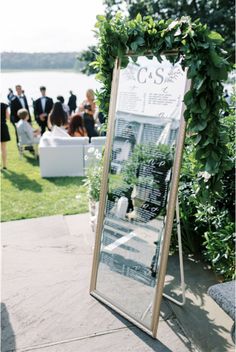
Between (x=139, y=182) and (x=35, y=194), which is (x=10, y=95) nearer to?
(x=35, y=194)

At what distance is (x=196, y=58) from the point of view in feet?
6.18

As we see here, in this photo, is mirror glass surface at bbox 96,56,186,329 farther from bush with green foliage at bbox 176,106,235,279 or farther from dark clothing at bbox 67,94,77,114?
dark clothing at bbox 67,94,77,114

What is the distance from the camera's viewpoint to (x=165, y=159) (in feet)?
8.04

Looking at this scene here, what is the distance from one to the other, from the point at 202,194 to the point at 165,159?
1.26ft

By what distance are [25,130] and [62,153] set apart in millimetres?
1445

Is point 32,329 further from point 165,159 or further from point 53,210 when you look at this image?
point 53,210

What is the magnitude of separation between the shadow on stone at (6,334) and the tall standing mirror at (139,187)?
75cm

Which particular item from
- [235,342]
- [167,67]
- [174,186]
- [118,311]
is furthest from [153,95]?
[235,342]

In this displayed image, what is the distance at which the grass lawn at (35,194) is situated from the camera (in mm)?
4691

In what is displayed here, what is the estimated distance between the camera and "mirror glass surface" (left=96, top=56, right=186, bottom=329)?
2.40 metres

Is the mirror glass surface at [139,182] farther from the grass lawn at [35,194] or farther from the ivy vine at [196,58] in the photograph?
the grass lawn at [35,194]

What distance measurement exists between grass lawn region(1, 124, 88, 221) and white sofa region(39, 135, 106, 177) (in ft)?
0.67

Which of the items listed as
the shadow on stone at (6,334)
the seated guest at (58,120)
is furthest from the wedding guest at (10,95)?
the shadow on stone at (6,334)

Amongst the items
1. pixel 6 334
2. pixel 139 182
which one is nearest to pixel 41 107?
pixel 139 182
